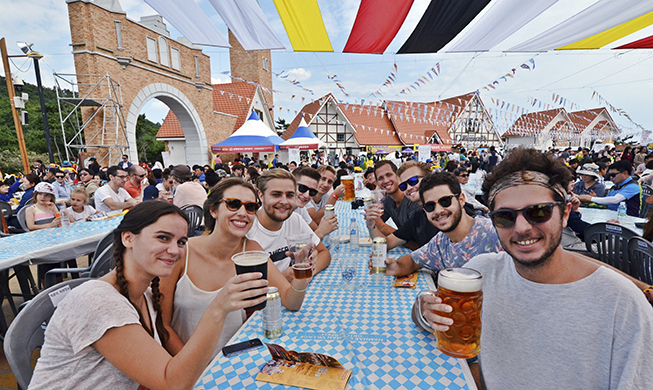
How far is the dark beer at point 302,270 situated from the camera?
1688 mm

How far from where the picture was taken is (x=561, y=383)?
1109 millimetres

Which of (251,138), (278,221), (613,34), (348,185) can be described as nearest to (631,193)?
(613,34)

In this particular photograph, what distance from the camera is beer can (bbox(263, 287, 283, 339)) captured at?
1.51m

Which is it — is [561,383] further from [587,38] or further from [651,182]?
[651,182]

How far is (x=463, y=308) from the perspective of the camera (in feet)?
3.50

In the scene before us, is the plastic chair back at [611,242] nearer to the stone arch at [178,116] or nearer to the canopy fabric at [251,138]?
the canopy fabric at [251,138]

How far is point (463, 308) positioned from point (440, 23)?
6352 mm

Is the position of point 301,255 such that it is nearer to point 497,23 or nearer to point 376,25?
point 376,25

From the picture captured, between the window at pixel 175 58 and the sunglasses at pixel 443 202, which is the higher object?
the window at pixel 175 58

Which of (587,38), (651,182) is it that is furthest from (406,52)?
(651,182)

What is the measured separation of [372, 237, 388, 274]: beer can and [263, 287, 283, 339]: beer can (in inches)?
33.8

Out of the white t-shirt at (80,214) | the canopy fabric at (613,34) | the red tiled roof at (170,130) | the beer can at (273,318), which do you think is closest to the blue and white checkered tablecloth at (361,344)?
the beer can at (273,318)

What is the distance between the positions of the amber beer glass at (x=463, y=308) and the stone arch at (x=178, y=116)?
16370mm

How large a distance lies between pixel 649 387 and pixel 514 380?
15.7 inches
